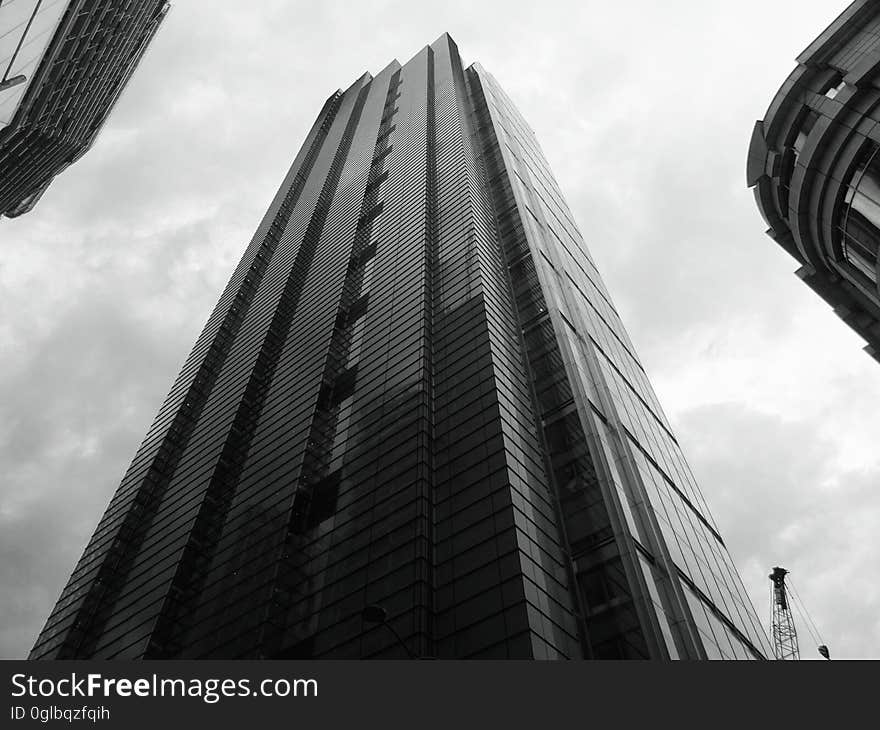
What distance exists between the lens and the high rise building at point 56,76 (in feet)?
144

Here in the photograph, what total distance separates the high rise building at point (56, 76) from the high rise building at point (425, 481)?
81.8ft

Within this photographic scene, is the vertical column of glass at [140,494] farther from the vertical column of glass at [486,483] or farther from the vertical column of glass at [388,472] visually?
the vertical column of glass at [486,483]

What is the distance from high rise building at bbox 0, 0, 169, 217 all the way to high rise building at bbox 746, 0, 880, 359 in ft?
133

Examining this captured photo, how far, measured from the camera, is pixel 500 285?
1986 inches

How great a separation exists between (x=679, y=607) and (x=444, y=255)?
102 feet

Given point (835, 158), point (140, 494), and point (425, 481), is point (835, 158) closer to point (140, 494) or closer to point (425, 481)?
point (425, 481)

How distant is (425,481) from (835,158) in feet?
74.3

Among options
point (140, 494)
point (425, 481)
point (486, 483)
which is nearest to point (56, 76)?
point (140, 494)

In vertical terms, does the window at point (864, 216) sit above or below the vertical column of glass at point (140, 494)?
below

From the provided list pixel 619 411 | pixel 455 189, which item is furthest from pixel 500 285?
pixel 455 189

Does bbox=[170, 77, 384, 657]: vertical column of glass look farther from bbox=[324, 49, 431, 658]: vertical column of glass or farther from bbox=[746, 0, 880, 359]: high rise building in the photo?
bbox=[746, 0, 880, 359]: high rise building

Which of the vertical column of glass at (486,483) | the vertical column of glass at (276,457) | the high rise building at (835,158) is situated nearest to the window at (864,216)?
the high rise building at (835,158)

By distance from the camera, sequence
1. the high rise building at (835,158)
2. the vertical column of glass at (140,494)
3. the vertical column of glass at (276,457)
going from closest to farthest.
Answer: the high rise building at (835,158)
the vertical column of glass at (276,457)
the vertical column of glass at (140,494)

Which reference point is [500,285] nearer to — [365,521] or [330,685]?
[365,521]
